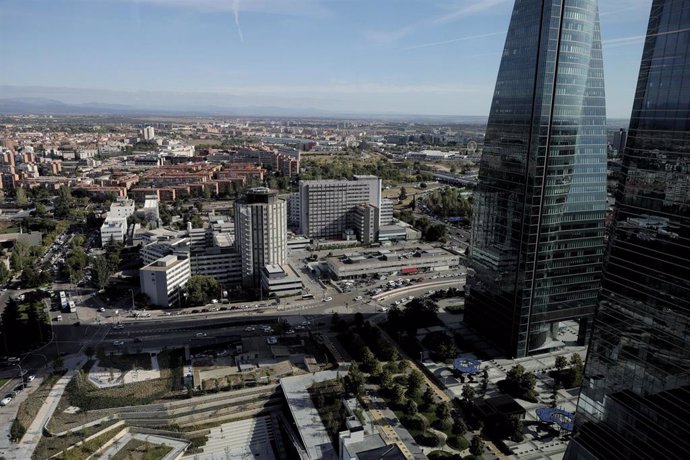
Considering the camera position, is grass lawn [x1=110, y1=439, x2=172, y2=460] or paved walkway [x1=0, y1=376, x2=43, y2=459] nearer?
paved walkway [x1=0, y1=376, x2=43, y2=459]

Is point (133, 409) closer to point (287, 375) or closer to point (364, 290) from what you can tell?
point (287, 375)

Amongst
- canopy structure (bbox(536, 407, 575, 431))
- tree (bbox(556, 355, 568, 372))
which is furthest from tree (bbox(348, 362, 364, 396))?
tree (bbox(556, 355, 568, 372))

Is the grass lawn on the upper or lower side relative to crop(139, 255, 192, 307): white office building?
lower

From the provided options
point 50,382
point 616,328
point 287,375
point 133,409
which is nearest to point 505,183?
point 616,328

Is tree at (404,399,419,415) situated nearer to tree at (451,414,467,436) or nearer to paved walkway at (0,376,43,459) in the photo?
tree at (451,414,467,436)

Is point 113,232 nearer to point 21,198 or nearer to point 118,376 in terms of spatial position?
point 118,376

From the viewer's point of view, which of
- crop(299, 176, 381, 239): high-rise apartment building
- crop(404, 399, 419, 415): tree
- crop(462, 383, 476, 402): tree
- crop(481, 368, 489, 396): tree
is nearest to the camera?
crop(404, 399, 419, 415): tree

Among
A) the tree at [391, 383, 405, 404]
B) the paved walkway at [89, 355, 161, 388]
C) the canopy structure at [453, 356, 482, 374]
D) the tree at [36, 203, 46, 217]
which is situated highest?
the tree at [36, 203, 46, 217]
